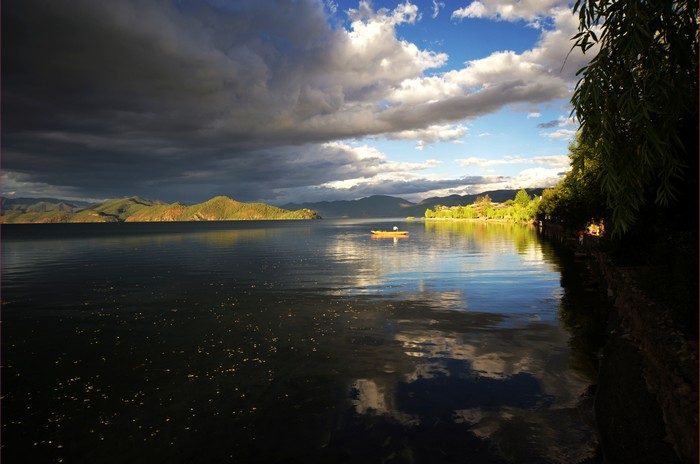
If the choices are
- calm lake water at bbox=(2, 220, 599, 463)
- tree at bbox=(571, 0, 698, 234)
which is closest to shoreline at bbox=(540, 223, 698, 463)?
calm lake water at bbox=(2, 220, 599, 463)

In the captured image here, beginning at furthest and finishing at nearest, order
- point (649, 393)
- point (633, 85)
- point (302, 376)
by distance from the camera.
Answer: point (302, 376) < point (649, 393) < point (633, 85)

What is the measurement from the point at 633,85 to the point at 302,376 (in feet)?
50.1

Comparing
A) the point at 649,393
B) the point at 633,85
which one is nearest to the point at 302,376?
the point at 649,393

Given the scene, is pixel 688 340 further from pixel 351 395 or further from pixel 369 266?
pixel 369 266

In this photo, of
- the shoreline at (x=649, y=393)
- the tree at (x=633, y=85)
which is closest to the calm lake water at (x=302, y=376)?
the shoreline at (x=649, y=393)

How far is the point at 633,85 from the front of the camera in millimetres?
9484

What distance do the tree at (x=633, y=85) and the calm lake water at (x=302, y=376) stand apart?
8103mm

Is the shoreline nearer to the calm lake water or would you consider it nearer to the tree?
A: the calm lake water

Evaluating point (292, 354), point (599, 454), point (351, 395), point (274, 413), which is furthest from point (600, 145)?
point (292, 354)

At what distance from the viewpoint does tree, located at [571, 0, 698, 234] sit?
30.7ft

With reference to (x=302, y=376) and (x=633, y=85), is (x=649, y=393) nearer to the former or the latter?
(x=633, y=85)

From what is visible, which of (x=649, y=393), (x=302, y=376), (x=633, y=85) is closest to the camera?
(x=633, y=85)

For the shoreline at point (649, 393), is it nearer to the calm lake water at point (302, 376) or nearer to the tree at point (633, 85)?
the calm lake water at point (302, 376)

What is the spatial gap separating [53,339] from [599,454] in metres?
27.8
